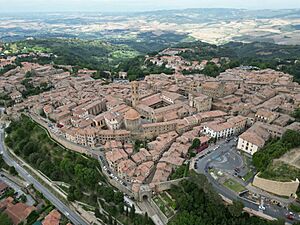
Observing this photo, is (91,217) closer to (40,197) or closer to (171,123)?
(40,197)

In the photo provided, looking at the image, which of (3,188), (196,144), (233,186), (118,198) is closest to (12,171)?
(3,188)

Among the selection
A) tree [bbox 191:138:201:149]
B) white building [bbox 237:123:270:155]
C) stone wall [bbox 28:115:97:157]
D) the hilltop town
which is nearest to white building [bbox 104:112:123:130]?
the hilltop town

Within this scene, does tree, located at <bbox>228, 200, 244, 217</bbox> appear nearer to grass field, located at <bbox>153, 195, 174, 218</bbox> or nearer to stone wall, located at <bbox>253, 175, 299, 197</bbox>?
stone wall, located at <bbox>253, 175, 299, 197</bbox>

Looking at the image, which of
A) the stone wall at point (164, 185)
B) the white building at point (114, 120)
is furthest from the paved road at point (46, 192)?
the white building at point (114, 120)

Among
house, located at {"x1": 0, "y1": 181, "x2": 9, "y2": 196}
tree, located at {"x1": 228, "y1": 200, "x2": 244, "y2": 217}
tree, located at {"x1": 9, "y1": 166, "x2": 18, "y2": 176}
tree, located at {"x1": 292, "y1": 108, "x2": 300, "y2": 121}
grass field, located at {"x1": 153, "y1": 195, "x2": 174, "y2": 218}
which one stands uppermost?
tree, located at {"x1": 292, "y1": 108, "x2": 300, "y2": 121}

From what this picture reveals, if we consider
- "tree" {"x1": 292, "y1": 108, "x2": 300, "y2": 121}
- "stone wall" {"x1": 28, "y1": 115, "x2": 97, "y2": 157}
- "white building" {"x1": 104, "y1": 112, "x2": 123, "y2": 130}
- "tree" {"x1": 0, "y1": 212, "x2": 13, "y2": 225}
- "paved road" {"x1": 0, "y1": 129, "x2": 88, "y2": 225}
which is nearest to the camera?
"tree" {"x1": 0, "y1": 212, "x2": 13, "y2": 225}

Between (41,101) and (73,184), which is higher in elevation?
(41,101)

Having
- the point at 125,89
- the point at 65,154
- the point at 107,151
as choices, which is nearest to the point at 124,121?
the point at 107,151
